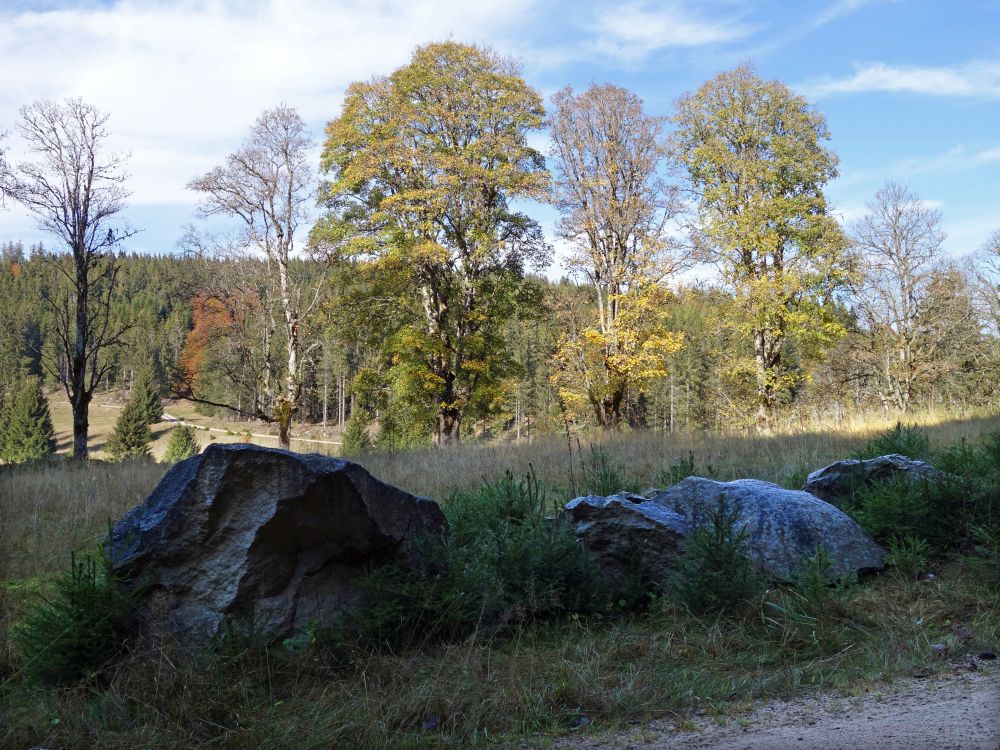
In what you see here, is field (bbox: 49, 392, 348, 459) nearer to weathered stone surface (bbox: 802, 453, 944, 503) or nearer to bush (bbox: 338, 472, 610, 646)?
weathered stone surface (bbox: 802, 453, 944, 503)

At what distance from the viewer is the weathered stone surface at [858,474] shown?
7.00 meters

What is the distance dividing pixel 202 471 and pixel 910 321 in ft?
111

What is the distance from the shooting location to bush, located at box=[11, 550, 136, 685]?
13.4 feet

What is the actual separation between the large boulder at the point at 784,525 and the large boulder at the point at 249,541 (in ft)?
9.27

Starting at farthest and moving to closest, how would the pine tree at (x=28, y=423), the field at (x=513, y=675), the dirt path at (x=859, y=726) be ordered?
the pine tree at (x=28, y=423), the field at (x=513, y=675), the dirt path at (x=859, y=726)

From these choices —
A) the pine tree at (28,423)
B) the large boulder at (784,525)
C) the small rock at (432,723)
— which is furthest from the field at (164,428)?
the small rock at (432,723)

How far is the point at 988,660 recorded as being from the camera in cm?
431

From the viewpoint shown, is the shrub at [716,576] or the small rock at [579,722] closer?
the small rock at [579,722]

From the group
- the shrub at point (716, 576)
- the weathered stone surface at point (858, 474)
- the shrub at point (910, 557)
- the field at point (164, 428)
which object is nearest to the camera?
the shrub at point (716, 576)

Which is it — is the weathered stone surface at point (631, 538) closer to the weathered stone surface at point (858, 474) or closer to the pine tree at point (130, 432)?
the weathered stone surface at point (858, 474)

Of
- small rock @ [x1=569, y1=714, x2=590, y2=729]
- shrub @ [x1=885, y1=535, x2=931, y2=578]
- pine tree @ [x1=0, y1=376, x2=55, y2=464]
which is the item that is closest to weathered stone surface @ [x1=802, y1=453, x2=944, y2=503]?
shrub @ [x1=885, y1=535, x2=931, y2=578]

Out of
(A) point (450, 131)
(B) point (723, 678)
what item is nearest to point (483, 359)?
(A) point (450, 131)

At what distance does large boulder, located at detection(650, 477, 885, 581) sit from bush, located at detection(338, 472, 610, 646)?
120 centimetres

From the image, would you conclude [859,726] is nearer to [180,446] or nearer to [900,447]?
[900,447]
